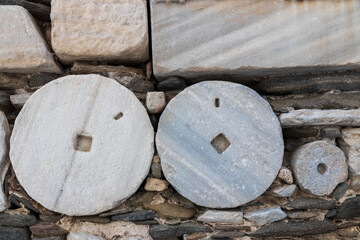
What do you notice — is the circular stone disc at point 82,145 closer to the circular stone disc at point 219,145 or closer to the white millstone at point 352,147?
the circular stone disc at point 219,145

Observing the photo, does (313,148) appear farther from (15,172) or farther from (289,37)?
(15,172)

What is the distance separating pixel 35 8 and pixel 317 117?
199cm

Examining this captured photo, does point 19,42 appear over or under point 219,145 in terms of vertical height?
over

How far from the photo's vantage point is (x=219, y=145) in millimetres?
1715

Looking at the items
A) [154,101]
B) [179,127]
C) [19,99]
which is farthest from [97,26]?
[179,127]

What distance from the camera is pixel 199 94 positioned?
5.63ft

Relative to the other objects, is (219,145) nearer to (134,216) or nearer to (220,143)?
(220,143)

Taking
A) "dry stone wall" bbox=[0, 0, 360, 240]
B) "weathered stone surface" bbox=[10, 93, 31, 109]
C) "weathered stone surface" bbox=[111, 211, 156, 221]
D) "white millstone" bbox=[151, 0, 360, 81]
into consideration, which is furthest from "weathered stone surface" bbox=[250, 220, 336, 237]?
"weathered stone surface" bbox=[10, 93, 31, 109]

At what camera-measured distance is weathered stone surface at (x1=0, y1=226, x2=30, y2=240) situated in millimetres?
1692

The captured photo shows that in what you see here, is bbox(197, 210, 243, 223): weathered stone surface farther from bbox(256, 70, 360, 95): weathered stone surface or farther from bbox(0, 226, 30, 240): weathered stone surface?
bbox(0, 226, 30, 240): weathered stone surface

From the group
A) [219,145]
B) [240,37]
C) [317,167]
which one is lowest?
[317,167]

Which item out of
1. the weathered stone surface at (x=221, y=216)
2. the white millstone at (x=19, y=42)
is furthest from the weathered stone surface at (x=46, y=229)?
the white millstone at (x=19, y=42)

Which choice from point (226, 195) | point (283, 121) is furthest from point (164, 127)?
point (283, 121)

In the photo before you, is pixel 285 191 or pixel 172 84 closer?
pixel 285 191
